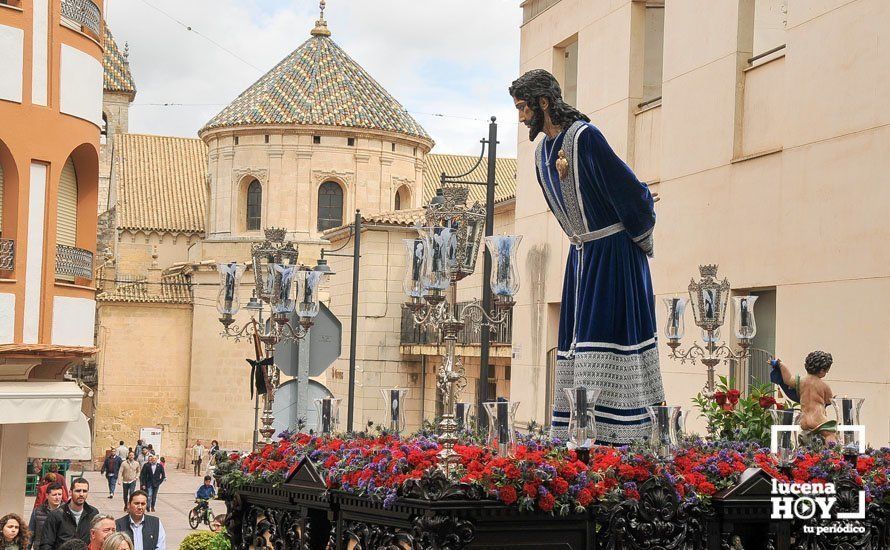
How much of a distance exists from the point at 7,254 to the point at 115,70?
45906 millimetres

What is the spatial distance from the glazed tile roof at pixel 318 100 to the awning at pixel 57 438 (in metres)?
36.1

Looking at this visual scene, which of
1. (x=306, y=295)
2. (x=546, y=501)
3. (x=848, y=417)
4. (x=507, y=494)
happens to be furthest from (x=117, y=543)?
(x=306, y=295)

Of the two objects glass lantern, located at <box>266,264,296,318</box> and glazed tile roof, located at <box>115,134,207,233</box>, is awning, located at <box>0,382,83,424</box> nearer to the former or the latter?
glass lantern, located at <box>266,264,296,318</box>

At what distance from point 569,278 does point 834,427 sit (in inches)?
78.1

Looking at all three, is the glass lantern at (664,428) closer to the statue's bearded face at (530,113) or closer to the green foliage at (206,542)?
the statue's bearded face at (530,113)

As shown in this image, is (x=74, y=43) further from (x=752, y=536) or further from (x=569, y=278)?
(x=752, y=536)

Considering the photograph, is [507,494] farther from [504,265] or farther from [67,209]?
[67,209]

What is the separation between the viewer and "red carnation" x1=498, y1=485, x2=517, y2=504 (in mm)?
6781

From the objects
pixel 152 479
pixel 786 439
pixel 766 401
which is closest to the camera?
pixel 786 439

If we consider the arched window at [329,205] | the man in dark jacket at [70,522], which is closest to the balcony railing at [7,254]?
the man in dark jacket at [70,522]

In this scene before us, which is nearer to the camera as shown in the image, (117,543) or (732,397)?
(117,543)

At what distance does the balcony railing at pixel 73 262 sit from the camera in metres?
21.4

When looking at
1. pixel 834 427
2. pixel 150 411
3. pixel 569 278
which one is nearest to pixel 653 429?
pixel 569 278

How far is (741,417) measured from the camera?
33.7 ft
